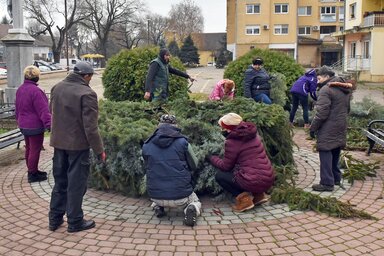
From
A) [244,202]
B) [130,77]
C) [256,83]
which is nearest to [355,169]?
[244,202]

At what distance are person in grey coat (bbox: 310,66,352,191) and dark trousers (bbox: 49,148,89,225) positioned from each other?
3.07m

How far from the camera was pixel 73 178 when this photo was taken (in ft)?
15.4

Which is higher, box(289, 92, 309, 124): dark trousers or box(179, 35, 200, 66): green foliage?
box(179, 35, 200, 66): green foliage

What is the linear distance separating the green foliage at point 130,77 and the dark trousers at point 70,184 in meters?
6.09

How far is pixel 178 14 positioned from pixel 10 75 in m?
77.7

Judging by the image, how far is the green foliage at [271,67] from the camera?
12.0 metres

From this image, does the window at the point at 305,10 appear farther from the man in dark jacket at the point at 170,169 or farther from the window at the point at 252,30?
the man in dark jacket at the point at 170,169

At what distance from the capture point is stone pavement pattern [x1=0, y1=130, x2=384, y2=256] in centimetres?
426

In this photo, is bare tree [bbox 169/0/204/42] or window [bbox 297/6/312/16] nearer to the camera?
window [bbox 297/6/312/16]

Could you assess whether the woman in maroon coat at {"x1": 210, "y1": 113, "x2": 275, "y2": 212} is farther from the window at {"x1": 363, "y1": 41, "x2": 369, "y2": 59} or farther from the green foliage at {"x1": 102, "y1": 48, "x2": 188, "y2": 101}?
the window at {"x1": 363, "y1": 41, "x2": 369, "y2": 59}

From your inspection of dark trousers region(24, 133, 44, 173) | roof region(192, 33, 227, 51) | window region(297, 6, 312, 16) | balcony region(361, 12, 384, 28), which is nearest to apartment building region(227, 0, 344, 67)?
window region(297, 6, 312, 16)

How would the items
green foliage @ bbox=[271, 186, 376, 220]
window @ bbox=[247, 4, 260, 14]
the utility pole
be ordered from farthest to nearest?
window @ bbox=[247, 4, 260, 14], the utility pole, green foliage @ bbox=[271, 186, 376, 220]

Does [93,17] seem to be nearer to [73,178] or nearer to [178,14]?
[178,14]

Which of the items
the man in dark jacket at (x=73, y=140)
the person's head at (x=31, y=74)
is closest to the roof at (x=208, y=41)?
the person's head at (x=31, y=74)
